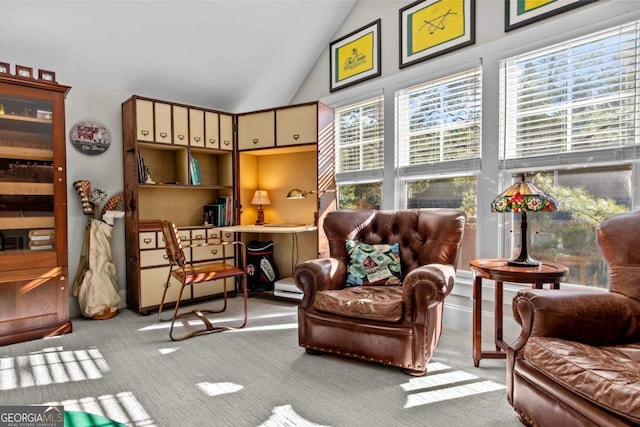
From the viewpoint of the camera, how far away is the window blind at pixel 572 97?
2.30 m

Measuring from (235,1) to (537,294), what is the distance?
3.37 metres

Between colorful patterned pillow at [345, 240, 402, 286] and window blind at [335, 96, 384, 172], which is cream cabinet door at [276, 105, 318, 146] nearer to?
window blind at [335, 96, 384, 172]

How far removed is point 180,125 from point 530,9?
3192 mm

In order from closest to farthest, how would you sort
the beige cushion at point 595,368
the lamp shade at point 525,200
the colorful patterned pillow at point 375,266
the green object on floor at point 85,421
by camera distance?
the green object on floor at point 85,421 < the beige cushion at point 595,368 < the lamp shade at point 525,200 < the colorful patterned pillow at point 375,266

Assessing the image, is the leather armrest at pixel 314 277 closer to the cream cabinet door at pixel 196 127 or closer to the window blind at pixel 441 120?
the window blind at pixel 441 120

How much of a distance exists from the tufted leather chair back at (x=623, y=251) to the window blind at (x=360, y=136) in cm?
212

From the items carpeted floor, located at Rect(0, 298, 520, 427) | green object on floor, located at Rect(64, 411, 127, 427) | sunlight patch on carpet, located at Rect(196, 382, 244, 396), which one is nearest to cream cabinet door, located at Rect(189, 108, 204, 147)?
carpeted floor, located at Rect(0, 298, 520, 427)

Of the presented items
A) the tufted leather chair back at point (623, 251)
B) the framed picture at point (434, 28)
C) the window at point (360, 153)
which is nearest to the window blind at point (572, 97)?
the framed picture at point (434, 28)

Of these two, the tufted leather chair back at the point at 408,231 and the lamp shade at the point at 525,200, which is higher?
the lamp shade at the point at 525,200

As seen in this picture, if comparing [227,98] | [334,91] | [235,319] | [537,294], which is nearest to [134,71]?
[227,98]

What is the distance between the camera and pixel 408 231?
9.37 ft

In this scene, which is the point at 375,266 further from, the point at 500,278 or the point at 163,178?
the point at 163,178

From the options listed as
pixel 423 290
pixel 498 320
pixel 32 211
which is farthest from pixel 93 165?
pixel 498 320

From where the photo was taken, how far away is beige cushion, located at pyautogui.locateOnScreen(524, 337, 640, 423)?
47.6 inches
